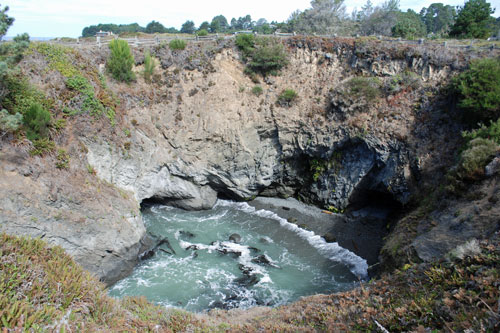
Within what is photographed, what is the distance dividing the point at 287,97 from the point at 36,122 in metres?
17.7

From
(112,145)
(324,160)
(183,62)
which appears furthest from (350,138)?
(112,145)

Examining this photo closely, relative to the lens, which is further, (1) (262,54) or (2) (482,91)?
(1) (262,54)

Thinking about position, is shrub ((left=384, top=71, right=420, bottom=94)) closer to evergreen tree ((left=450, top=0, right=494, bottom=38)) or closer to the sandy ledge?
the sandy ledge

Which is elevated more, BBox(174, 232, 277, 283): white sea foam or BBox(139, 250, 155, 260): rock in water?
BBox(139, 250, 155, 260): rock in water

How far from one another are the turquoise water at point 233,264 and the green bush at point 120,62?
10508 mm

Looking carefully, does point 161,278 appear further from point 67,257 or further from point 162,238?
point 67,257

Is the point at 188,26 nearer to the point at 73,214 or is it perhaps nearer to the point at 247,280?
the point at 73,214

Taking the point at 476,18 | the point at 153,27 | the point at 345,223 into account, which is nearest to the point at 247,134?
the point at 345,223

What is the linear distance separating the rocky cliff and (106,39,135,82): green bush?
764 millimetres

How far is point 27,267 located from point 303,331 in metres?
7.45

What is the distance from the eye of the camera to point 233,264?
1884cm

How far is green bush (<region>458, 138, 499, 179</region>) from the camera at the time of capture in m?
14.8

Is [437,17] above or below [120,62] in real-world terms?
above

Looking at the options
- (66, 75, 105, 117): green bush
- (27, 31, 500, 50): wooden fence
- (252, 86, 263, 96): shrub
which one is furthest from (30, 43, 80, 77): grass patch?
(252, 86, 263, 96): shrub
